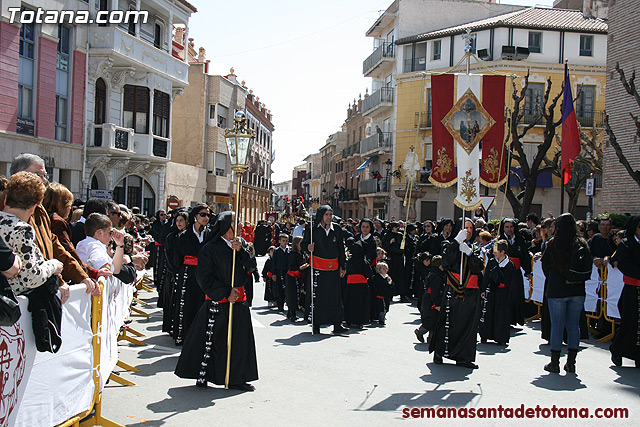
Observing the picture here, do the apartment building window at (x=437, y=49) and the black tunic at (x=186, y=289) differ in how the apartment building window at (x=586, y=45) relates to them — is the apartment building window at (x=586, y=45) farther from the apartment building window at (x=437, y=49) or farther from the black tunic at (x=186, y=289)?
the black tunic at (x=186, y=289)

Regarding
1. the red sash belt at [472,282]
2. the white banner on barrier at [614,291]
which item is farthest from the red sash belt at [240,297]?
the white banner on barrier at [614,291]

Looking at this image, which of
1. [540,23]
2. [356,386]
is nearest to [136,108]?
[356,386]

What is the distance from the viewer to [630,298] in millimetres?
8812

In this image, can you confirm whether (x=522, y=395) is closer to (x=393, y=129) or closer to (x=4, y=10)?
(x=4, y=10)

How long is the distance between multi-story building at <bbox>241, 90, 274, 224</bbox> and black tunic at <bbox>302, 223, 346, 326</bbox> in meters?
44.2

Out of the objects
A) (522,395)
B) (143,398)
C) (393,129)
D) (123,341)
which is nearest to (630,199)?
(522,395)

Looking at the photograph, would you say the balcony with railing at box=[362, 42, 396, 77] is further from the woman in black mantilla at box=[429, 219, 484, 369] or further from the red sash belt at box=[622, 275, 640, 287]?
the woman in black mantilla at box=[429, 219, 484, 369]

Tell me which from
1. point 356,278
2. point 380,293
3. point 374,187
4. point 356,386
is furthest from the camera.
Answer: point 374,187

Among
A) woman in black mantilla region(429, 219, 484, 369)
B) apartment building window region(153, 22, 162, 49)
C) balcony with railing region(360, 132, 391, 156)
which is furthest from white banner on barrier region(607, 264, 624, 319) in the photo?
balcony with railing region(360, 132, 391, 156)

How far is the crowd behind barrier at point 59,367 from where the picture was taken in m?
4.17

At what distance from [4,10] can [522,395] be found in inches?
760

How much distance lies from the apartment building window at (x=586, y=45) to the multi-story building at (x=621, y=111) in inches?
757

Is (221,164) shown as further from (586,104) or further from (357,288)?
(357,288)

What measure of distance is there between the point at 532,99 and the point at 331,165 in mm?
39169
